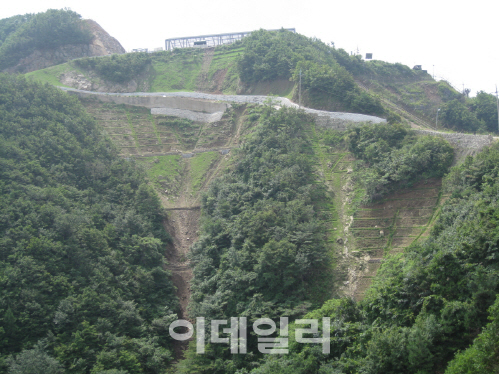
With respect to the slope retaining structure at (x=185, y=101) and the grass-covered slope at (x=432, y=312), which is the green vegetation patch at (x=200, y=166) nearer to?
the slope retaining structure at (x=185, y=101)

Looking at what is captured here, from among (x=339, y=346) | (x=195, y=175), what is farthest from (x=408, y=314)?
(x=195, y=175)

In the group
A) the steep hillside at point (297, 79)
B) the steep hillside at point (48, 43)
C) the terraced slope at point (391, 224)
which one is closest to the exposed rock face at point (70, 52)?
the steep hillside at point (48, 43)

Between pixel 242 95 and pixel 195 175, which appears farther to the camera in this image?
pixel 242 95

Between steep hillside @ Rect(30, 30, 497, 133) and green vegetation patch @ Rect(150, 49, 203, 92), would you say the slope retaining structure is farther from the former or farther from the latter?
green vegetation patch @ Rect(150, 49, 203, 92)

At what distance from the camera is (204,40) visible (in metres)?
63.6

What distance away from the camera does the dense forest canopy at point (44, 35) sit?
55312 millimetres

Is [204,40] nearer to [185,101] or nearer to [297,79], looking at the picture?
[185,101]

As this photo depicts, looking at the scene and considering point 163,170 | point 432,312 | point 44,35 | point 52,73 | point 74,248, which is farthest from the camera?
point 44,35

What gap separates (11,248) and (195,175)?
58.7 feet

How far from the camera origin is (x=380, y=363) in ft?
55.3

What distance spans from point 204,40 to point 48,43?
20.5 m

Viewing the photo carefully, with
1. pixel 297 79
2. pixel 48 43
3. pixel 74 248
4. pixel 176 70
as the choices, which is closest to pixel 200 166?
pixel 297 79

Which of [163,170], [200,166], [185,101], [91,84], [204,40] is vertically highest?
[204,40]

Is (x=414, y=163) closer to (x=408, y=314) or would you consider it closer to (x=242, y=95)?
(x=408, y=314)
